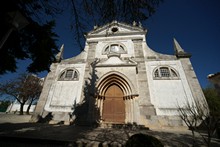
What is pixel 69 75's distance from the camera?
11.2 meters

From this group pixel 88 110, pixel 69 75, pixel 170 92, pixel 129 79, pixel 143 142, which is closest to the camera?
pixel 143 142

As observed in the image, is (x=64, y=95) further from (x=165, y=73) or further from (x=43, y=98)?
(x=165, y=73)

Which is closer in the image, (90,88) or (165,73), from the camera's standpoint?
(90,88)

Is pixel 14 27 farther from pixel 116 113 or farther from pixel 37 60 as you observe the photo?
pixel 116 113

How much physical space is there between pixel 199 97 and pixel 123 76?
6.22m

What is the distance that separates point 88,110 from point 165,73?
7.78 m

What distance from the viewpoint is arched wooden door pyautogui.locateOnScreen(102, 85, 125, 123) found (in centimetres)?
911

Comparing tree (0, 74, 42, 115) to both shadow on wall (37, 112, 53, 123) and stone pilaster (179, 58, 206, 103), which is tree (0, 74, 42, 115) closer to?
shadow on wall (37, 112, 53, 123)

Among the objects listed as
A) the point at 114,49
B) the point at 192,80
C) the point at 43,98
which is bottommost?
the point at 43,98

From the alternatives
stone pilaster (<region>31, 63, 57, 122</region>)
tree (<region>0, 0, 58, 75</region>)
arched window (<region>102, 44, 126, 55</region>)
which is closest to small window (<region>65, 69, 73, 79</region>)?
stone pilaster (<region>31, 63, 57, 122</region>)

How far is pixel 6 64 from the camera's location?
4879 millimetres

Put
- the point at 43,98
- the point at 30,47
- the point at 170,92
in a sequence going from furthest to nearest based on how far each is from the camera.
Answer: the point at 43,98
the point at 170,92
the point at 30,47

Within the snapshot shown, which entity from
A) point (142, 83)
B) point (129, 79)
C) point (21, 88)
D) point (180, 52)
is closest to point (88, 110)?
point (129, 79)

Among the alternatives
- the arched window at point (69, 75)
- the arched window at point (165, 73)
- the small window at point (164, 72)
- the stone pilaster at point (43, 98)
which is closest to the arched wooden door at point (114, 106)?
the arched window at point (69, 75)
